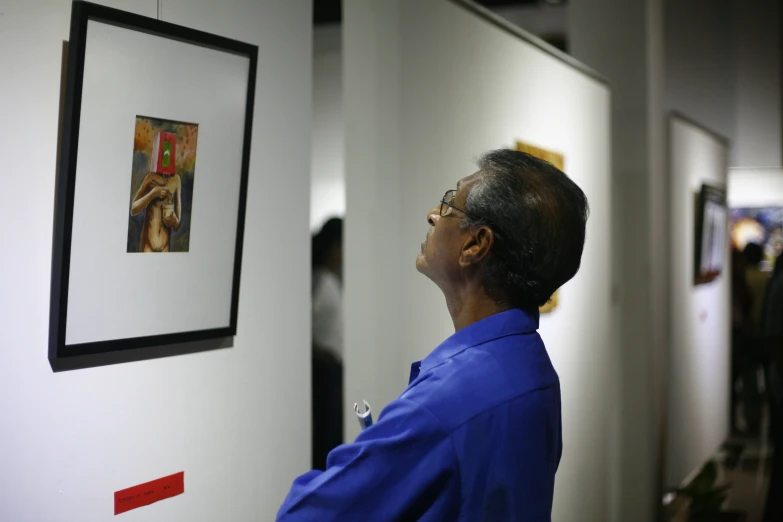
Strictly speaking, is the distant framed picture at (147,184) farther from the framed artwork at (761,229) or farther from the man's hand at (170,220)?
the framed artwork at (761,229)

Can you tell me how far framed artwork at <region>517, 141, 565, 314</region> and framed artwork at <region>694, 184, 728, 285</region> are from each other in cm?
331

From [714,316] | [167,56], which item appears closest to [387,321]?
[167,56]

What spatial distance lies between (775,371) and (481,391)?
3705 millimetres

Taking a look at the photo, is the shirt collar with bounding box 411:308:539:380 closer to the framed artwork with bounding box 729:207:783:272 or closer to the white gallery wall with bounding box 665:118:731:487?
the white gallery wall with bounding box 665:118:731:487

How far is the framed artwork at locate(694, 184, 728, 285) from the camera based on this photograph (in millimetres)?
6652

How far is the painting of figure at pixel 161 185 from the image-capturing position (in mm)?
1964

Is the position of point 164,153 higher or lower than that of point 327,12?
lower

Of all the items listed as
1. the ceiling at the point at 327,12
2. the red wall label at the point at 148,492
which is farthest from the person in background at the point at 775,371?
the ceiling at the point at 327,12

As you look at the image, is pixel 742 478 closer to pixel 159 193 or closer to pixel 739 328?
pixel 739 328

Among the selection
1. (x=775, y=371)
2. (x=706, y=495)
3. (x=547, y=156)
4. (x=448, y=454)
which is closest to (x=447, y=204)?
(x=448, y=454)

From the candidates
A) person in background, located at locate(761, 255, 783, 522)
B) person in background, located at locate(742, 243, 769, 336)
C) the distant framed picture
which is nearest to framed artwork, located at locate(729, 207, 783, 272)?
person in background, located at locate(742, 243, 769, 336)

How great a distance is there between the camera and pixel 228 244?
2.24 metres

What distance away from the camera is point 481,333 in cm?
172

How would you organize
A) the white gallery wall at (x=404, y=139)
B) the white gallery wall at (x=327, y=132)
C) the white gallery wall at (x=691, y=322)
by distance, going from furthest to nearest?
the white gallery wall at (x=327, y=132) → the white gallery wall at (x=691, y=322) → the white gallery wall at (x=404, y=139)
